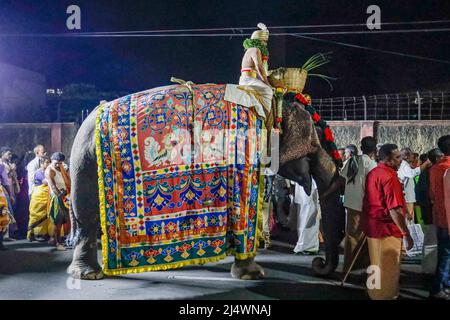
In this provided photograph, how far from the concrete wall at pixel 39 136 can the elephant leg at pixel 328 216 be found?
9770mm

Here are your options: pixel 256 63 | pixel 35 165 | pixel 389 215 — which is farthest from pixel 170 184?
pixel 35 165

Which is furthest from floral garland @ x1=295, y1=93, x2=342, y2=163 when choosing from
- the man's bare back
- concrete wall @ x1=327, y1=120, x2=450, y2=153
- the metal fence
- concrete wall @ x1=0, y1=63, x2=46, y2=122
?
concrete wall @ x1=0, y1=63, x2=46, y2=122

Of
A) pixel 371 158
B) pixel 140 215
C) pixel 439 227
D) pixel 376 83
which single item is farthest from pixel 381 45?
pixel 140 215

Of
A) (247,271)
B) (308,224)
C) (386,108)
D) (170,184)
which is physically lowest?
(247,271)

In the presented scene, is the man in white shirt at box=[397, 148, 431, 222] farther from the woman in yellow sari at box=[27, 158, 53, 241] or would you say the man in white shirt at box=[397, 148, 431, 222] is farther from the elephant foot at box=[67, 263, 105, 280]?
Answer: the woman in yellow sari at box=[27, 158, 53, 241]

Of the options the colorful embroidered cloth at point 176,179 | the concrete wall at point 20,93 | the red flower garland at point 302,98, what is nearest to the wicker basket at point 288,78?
the red flower garland at point 302,98

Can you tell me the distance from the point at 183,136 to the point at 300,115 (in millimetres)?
1343

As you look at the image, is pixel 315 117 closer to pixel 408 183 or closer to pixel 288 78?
pixel 288 78

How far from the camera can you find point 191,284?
5117 millimetres

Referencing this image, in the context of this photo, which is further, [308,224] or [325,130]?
[308,224]

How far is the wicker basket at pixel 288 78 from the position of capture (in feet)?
18.0

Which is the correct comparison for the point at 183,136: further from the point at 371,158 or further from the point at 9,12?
the point at 9,12

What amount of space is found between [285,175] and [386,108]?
740 centimetres

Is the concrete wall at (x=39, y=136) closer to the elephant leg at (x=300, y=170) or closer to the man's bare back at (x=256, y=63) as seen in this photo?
the man's bare back at (x=256, y=63)
